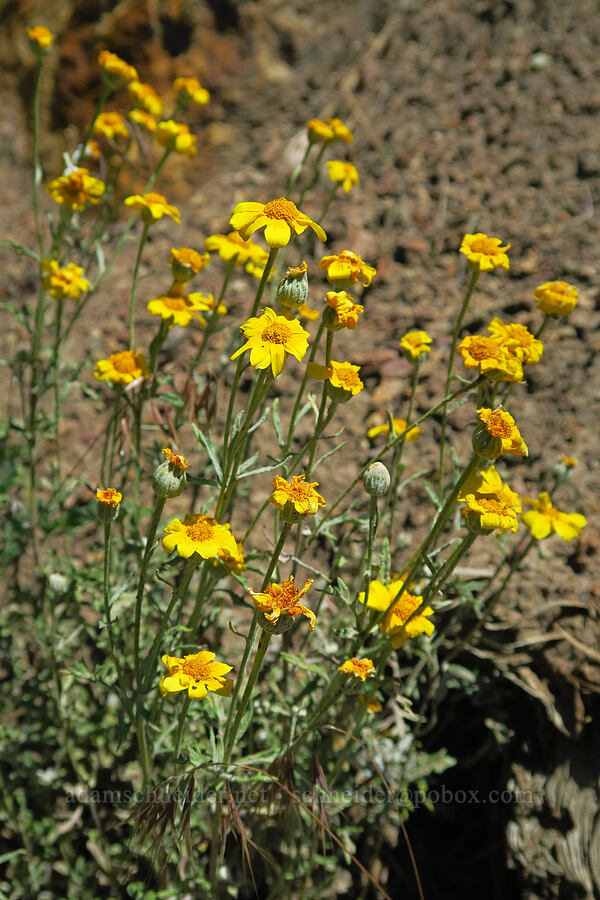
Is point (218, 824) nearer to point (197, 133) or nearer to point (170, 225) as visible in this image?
point (170, 225)

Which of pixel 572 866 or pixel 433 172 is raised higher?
pixel 433 172

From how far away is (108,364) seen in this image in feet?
6.62

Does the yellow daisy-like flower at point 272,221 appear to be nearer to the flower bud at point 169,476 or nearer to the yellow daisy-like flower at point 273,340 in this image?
the yellow daisy-like flower at point 273,340

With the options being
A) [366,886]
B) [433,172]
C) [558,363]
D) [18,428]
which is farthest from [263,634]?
[433,172]

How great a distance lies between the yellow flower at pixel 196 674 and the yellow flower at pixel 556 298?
1224 mm

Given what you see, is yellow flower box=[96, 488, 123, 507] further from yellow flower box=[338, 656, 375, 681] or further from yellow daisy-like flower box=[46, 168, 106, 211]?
yellow daisy-like flower box=[46, 168, 106, 211]

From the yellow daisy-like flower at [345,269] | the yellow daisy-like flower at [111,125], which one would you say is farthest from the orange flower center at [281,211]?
the yellow daisy-like flower at [111,125]

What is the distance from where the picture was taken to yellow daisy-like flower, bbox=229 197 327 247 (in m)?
1.52

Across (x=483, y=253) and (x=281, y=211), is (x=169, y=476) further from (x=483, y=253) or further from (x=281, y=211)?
(x=483, y=253)

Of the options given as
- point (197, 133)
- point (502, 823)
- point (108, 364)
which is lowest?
point (502, 823)

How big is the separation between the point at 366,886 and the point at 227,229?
10.1 ft

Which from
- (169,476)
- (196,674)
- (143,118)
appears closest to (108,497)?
(169,476)

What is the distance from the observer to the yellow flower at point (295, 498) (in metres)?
1.50

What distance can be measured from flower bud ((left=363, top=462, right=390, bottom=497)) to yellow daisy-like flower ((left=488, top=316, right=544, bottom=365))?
412 mm
